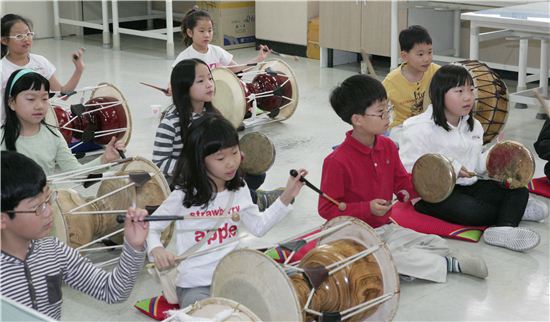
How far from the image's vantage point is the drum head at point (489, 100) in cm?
430

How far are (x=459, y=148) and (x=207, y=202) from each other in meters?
1.37

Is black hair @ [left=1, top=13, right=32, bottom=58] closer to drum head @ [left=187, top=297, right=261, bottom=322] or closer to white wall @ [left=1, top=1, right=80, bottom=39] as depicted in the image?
drum head @ [left=187, top=297, right=261, bottom=322]

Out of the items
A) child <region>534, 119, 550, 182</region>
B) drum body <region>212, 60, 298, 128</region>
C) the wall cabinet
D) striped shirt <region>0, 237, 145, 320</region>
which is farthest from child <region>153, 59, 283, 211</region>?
the wall cabinet

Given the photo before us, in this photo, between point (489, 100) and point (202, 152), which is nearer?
point (202, 152)

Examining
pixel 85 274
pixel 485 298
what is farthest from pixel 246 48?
pixel 85 274

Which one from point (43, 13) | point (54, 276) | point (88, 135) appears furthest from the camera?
point (43, 13)

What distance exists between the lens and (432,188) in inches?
132

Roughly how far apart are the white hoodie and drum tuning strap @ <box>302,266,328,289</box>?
3.80ft

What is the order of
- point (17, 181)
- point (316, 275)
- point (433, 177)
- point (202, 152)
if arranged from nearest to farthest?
point (17, 181)
point (316, 275)
point (202, 152)
point (433, 177)

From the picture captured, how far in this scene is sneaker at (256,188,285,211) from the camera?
3.90m

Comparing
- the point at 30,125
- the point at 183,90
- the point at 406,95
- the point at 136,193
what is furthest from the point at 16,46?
the point at 406,95

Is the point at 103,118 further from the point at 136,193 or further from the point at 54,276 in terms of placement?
the point at 54,276

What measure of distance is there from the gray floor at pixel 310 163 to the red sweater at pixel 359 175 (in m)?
0.35

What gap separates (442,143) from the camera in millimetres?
3643
